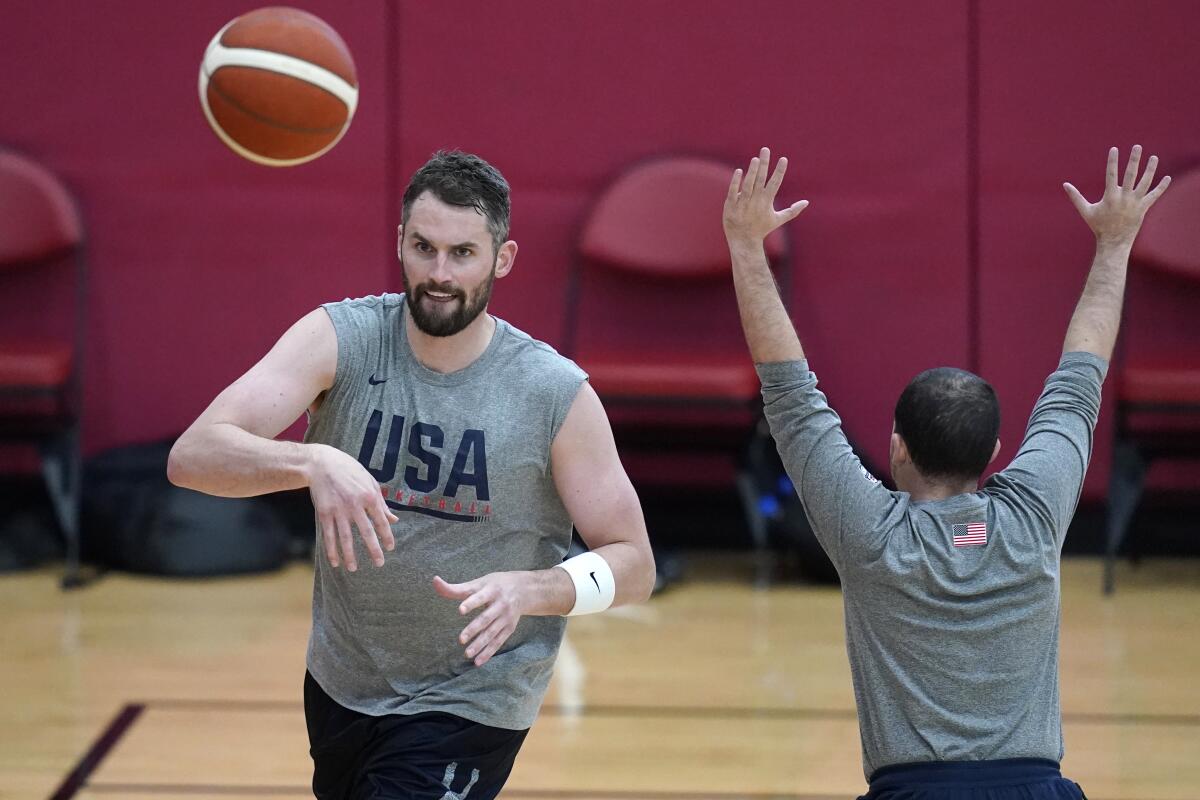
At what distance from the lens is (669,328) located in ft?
23.4

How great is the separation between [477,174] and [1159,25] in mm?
5004

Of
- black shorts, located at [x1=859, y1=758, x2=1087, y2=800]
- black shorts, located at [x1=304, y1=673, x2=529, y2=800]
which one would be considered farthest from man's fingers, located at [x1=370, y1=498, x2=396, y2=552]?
black shorts, located at [x1=859, y1=758, x2=1087, y2=800]

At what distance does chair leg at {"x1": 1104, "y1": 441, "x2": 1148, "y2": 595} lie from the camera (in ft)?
21.2

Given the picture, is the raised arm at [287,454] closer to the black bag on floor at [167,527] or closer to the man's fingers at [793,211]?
the man's fingers at [793,211]

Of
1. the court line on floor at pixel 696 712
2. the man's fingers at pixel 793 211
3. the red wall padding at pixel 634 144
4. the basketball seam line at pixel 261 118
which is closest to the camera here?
the man's fingers at pixel 793 211

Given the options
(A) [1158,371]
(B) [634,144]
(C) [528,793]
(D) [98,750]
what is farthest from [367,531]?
(B) [634,144]

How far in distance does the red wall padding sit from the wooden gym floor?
1.19 m

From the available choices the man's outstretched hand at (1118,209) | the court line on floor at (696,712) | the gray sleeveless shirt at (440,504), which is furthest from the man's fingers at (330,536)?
the court line on floor at (696,712)

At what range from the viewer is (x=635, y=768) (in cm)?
449

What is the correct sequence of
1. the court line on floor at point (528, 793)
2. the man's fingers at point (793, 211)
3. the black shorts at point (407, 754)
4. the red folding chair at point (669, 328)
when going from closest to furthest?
the man's fingers at point (793, 211) → the black shorts at point (407, 754) → the court line on floor at point (528, 793) → the red folding chair at point (669, 328)

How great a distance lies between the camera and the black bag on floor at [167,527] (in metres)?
6.59

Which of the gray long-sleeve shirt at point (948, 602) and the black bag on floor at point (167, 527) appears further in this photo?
the black bag on floor at point (167, 527)

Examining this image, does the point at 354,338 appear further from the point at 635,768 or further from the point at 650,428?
the point at 650,428

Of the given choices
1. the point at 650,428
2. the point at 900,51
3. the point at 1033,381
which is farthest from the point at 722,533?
the point at 900,51
